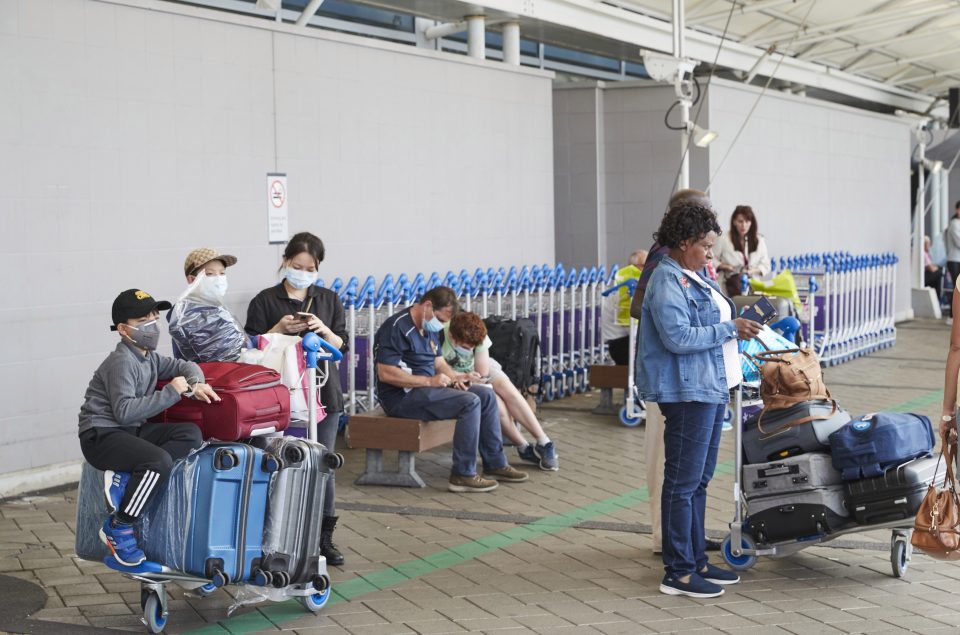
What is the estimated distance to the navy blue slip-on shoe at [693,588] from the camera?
5465mm

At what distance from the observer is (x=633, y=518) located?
6977mm

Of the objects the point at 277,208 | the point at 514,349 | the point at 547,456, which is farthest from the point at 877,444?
the point at 277,208

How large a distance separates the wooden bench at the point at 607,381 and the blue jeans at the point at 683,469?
187 inches

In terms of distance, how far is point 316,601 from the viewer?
527 cm

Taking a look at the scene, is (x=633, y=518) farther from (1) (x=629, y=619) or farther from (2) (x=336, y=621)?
(2) (x=336, y=621)

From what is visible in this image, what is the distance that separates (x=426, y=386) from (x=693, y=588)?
271 centimetres

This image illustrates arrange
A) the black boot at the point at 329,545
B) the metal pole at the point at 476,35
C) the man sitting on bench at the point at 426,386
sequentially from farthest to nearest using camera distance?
the metal pole at the point at 476,35, the man sitting on bench at the point at 426,386, the black boot at the point at 329,545

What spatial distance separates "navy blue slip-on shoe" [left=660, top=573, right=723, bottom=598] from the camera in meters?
5.46

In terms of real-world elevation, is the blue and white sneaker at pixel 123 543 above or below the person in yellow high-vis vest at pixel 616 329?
below

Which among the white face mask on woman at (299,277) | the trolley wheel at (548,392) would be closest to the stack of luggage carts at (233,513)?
the white face mask on woman at (299,277)

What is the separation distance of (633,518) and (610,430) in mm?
3006

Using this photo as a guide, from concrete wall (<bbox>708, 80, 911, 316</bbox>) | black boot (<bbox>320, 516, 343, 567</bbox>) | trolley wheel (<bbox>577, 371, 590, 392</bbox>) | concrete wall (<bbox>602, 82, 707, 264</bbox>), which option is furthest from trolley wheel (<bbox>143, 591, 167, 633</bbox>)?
concrete wall (<bbox>708, 80, 911, 316</bbox>)

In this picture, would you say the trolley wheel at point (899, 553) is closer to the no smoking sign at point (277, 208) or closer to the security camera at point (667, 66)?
the no smoking sign at point (277, 208)

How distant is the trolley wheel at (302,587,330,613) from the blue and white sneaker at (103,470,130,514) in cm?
88
